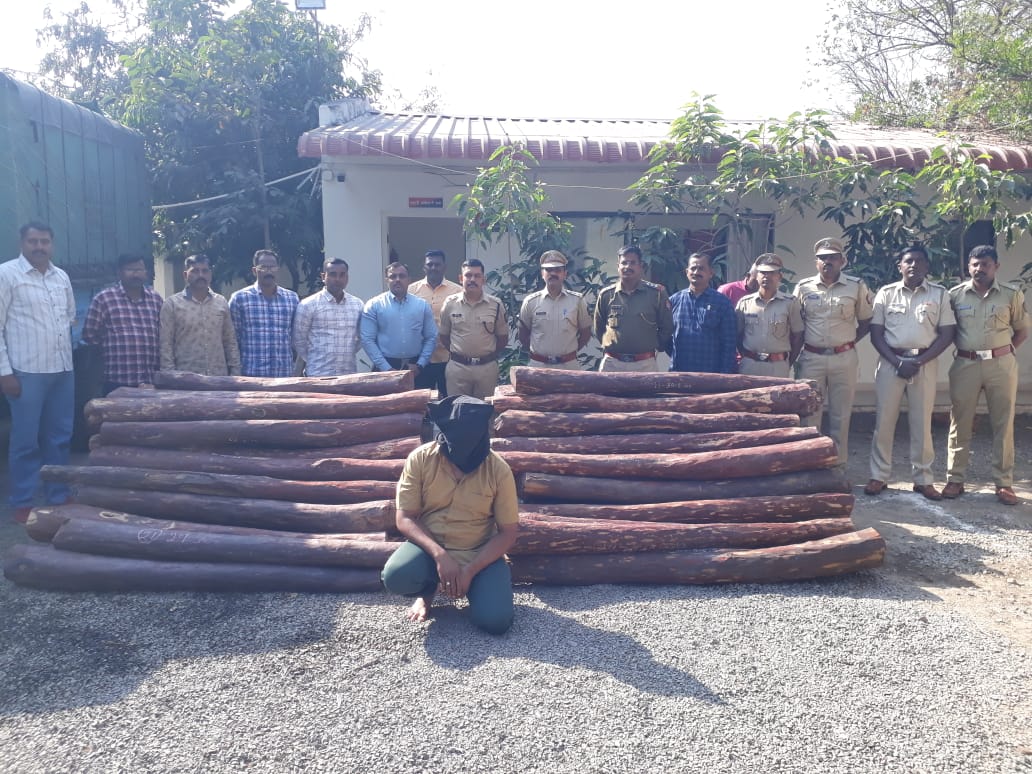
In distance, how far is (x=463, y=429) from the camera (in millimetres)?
4348

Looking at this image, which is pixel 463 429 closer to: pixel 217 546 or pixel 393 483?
pixel 393 483

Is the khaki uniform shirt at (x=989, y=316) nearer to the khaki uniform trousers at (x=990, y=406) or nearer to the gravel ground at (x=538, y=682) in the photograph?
the khaki uniform trousers at (x=990, y=406)

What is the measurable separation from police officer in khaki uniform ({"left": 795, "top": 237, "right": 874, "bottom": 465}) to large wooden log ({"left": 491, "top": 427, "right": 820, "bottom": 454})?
1.59m

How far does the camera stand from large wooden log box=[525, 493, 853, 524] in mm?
5395

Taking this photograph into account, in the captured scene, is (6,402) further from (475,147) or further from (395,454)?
(475,147)

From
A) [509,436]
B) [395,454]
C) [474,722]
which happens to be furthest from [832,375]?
[474,722]

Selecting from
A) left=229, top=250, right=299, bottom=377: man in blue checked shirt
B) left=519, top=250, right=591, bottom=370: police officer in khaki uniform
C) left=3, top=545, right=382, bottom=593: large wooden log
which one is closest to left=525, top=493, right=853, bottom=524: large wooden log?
left=3, top=545, right=382, bottom=593: large wooden log

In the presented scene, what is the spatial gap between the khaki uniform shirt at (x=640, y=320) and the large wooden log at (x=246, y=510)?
2.70m

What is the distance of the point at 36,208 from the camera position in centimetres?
739

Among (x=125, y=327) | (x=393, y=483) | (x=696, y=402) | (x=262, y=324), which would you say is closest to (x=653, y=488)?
(x=696, y=402)

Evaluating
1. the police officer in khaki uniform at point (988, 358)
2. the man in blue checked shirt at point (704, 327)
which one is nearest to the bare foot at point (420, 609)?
the man in blue checked shirt at point (704, 327)

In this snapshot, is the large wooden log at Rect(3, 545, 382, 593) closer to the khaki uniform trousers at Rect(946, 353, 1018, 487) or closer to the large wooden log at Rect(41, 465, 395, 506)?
the large wooden log at Rect(41, 465, 395, 506)

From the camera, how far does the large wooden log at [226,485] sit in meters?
5.49

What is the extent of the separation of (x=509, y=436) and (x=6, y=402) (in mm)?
4306
